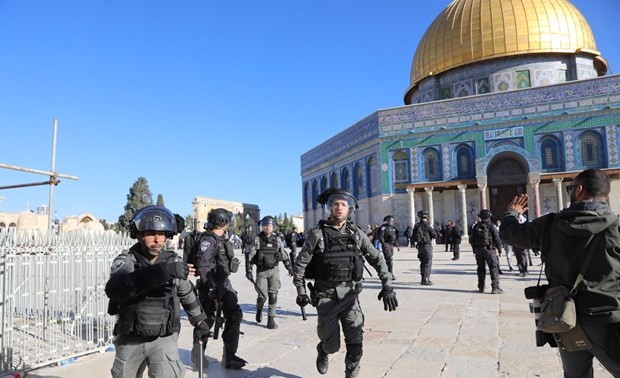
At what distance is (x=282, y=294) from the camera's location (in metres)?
9.69

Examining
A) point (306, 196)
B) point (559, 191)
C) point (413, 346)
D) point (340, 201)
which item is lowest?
point (413, 346)

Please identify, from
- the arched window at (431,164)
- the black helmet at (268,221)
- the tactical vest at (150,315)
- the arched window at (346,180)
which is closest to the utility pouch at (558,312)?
the tactical vest at (150,315)

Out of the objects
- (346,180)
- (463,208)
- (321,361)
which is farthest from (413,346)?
(346,180)

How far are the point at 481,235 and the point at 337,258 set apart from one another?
5835mm

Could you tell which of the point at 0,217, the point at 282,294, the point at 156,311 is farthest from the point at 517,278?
the point at 0,217

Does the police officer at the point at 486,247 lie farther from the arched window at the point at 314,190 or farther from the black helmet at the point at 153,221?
the arched window at the point at 314,190

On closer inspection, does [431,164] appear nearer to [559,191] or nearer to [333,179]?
[559,191]

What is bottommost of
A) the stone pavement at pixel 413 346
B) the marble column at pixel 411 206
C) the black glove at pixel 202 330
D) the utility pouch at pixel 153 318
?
the stone pavement at pixel 413 346

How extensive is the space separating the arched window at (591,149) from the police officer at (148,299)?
27389mm

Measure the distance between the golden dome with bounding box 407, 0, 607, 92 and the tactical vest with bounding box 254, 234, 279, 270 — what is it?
27.5 m

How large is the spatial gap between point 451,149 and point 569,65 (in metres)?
10.6

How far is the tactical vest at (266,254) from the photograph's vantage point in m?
6.46

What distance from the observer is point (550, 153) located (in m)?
25.6

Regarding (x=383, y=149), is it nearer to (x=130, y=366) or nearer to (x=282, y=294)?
(x=282, y=294)
